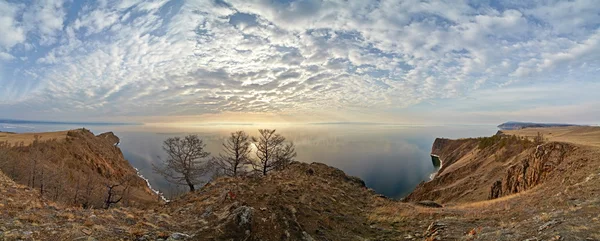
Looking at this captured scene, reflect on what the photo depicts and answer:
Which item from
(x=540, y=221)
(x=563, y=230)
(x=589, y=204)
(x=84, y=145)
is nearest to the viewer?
(x=563, y=230)

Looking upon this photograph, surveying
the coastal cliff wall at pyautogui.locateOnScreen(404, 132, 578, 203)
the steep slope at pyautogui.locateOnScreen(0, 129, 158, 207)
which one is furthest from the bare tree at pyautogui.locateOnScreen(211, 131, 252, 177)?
the coastal cliff wall at pyautogui.locateOnScreen(404, 132, 578, 203)

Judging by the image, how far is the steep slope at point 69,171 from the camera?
113ft

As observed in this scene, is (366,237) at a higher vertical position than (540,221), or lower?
lower

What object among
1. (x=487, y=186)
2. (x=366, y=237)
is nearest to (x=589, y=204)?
(x=366, y=237)

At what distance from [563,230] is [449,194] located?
3713 centimetres

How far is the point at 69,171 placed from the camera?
4766 cm

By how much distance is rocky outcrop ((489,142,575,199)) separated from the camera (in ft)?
74.2

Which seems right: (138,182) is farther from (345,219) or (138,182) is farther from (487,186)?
(487,186)

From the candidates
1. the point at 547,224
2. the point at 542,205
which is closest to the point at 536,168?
the point at 542,205

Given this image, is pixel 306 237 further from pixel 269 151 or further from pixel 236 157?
pixel 269 151

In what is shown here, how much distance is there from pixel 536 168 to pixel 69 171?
6741 cm

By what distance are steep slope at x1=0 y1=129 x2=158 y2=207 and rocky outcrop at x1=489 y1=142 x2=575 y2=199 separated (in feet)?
140

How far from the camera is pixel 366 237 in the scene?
13.3 meters

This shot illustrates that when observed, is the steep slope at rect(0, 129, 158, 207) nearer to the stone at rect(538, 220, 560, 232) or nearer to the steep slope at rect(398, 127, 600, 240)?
the steep slope at rect(398, 127, 600, 240)
